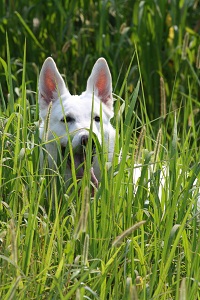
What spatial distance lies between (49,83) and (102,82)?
13.8 inches

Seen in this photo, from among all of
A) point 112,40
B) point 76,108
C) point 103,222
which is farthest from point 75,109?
point 112,40

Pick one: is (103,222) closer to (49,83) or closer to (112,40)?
(49,83)

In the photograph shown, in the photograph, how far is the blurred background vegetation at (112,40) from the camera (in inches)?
317

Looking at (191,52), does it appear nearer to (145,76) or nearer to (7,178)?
(145,76)

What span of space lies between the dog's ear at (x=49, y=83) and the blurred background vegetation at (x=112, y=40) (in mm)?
1972

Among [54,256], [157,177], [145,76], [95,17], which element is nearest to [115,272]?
[54,256]

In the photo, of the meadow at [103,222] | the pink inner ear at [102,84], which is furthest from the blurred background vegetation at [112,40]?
the meadow at [103,222]

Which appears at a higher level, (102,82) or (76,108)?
(102,82)

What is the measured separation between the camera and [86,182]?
14.3 ft

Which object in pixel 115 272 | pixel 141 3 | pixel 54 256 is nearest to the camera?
pixel 115 272

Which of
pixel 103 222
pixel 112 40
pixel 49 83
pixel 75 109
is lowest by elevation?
pixel 103 222

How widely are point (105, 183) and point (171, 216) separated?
1.25ft

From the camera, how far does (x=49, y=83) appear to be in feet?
19.1

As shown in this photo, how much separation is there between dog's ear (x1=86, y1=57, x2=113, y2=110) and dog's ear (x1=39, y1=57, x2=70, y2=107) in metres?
0.21
